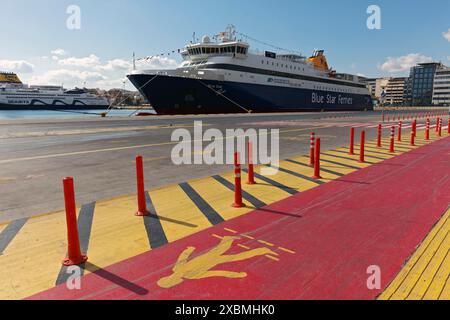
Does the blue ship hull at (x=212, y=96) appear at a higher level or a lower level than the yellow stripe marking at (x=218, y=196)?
higher

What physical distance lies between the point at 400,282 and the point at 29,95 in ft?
396

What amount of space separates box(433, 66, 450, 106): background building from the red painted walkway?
20385 centimetres

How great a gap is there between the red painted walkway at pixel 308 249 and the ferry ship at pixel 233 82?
3680cm

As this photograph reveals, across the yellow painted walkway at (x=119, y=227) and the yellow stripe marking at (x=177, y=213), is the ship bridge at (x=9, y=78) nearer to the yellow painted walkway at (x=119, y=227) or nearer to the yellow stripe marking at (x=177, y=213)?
the yellow painted walkway at (x=119, y=227)

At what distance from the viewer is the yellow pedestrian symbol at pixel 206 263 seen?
3.45 metres

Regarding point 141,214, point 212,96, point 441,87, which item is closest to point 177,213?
point 141,214

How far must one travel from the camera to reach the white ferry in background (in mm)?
99812

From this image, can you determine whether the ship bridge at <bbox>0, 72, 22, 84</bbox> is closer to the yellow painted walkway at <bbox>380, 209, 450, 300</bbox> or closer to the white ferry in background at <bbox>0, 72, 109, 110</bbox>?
the white ferry in background at <bbox>0, 72, 109, 110</bbox>

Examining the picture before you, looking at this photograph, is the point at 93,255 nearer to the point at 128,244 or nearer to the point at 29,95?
the point at 128,244

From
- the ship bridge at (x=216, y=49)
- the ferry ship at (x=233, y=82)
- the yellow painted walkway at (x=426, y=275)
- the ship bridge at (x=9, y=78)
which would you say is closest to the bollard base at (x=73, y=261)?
the yellow painted walkway at (x=426, y=275)

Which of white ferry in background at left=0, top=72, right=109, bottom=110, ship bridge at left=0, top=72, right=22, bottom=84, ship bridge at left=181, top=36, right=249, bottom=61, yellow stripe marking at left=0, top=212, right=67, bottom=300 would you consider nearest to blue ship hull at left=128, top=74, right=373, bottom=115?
ship bridge at left=181, top=36, right=249, bottom=61
